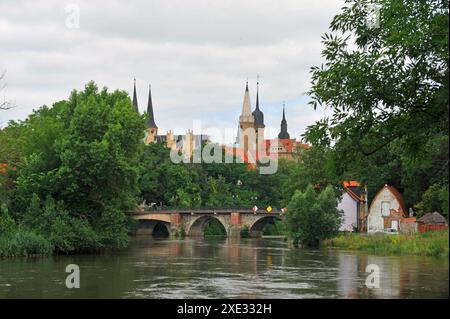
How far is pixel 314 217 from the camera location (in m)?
54.5

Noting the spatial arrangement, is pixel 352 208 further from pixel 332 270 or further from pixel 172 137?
pixel 172 137

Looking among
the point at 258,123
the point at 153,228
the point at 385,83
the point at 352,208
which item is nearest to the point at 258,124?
the point at 258,123

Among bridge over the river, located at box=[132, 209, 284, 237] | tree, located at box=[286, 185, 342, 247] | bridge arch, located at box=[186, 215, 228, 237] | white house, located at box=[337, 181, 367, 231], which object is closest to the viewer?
tree, located at box=[286, 185, 342, 247]

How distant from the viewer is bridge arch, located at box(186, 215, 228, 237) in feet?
297

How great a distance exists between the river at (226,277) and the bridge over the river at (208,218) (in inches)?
1861

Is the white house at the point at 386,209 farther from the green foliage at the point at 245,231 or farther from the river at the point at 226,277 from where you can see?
the river at the point at 226,277

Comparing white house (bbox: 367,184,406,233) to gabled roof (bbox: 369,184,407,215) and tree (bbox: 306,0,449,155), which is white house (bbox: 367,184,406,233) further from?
tree (bbox: 306,0,449,155)

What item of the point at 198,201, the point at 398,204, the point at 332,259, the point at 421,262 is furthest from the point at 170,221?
the point at 421,262

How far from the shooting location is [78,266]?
33.8 meters

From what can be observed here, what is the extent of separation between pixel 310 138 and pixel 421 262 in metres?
17.9

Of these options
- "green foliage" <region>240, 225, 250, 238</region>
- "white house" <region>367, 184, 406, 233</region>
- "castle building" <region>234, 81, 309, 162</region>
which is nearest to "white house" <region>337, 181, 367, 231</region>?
"white house" <region>367, 184, 406, 233</region>

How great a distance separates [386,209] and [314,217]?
12.2 meters

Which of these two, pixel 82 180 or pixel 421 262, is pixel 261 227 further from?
pixel 421 262

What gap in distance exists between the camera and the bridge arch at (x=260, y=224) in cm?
8819
